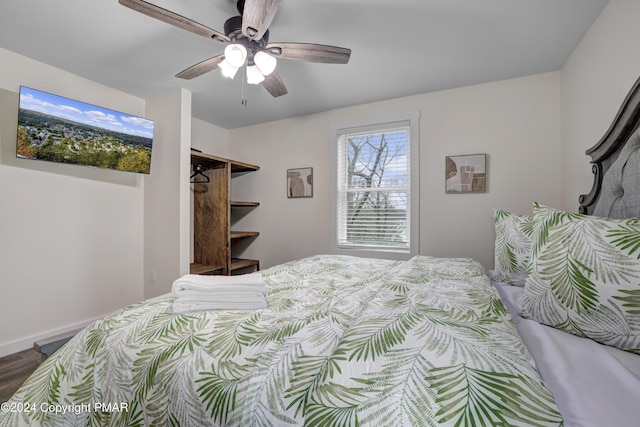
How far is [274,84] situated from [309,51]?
48cm

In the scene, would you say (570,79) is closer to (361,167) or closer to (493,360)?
(361,167)

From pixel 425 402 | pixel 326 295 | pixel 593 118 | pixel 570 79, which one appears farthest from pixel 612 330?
pixel 570 79

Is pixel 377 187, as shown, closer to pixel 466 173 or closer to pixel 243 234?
pixel 466 173

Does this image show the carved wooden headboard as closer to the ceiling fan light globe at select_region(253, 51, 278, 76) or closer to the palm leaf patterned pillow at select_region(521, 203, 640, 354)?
the palm leaf patterned pillow at select_region(521, 203, 640, 354)

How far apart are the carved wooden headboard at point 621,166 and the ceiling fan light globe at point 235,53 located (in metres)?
1.89

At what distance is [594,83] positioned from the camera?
1.86 m

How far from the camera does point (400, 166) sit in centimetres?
313

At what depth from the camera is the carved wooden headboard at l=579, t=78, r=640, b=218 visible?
3.84 feet

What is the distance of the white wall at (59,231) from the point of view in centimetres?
222

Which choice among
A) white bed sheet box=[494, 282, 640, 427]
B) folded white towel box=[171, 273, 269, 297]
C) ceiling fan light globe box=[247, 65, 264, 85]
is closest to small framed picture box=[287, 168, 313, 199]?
ceiling fan light globe box=[247, 65, 264, 85]

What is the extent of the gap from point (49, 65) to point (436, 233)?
4.00 m

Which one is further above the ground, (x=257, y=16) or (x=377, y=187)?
(x=257, y=16)

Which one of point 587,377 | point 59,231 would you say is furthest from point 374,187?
point 59,231

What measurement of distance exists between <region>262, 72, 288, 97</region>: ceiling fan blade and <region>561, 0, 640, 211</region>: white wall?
206 centimetres
